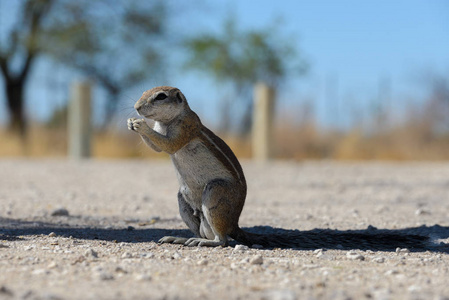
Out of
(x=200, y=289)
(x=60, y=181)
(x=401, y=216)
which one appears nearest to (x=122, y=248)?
(x=200, y=289)

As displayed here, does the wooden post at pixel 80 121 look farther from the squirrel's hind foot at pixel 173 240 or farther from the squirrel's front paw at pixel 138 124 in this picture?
the squirrel's front paw at pixel 138 124

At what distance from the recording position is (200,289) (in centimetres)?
358

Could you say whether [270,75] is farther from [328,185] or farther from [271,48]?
[328,185]

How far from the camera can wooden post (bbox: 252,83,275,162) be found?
17438 mm

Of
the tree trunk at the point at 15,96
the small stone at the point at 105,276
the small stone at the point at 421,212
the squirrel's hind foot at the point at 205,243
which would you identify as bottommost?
the small stone at the point at 105,276

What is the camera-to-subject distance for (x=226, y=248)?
5.06 m

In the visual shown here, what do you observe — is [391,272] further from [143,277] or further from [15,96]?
[15,96]

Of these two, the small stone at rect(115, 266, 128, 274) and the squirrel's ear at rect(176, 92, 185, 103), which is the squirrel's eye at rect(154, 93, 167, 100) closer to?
the squirrel's ear at rect(176, 92, 185, 103)

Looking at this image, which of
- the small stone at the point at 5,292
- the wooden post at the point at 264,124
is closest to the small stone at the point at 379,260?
the small stone at the point at 5,292

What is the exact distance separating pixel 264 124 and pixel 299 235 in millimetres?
12128

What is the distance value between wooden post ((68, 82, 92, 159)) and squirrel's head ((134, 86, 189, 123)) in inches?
488

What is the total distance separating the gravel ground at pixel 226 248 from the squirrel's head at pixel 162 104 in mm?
1067

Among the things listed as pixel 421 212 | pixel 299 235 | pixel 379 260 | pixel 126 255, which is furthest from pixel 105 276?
pixel 421 212

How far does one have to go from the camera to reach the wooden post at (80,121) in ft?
56.2
